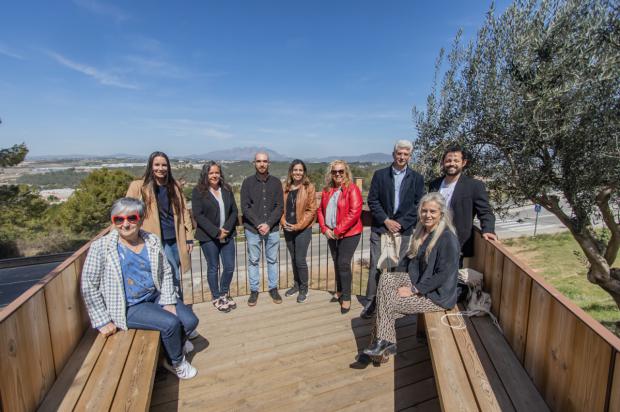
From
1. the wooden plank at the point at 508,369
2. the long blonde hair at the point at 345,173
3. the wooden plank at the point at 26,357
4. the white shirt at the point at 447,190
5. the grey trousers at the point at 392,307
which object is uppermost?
the long blonde hair at the point at 345,173

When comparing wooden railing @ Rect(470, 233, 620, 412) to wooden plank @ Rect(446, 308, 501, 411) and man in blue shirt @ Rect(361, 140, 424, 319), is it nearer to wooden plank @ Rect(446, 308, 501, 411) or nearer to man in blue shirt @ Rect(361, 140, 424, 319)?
wooden plank @ Rect(446, 308, 501, 411)

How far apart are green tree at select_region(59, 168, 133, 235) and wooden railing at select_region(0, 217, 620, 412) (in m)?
31.9

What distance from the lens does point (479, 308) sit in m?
2.74

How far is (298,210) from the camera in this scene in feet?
12.4

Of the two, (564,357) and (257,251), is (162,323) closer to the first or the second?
(257,251)

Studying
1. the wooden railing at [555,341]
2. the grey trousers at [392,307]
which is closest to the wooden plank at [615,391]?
the wooden railing at [555,341]

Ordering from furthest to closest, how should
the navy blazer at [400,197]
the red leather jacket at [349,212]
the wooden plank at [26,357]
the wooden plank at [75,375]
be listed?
the red leather jacket at [349,212]
the navy blazer at [400,197]
the wooden plank at [75,375]
the wooden plank at [26,357]

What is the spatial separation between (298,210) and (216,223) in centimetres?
92

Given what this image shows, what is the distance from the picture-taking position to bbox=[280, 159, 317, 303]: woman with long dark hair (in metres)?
3.76

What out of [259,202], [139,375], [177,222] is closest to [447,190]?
[259,202]

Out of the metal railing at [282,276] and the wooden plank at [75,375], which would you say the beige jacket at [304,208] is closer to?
the metal railing at [282,276]

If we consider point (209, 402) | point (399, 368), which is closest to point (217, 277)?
point (209, 402)

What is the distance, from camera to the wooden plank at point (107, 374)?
1803mm

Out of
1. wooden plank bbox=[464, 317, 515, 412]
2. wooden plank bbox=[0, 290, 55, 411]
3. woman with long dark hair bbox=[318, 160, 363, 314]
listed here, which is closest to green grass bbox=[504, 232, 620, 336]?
woman with long dark hair bbox=[318, 160, 363, 314]
